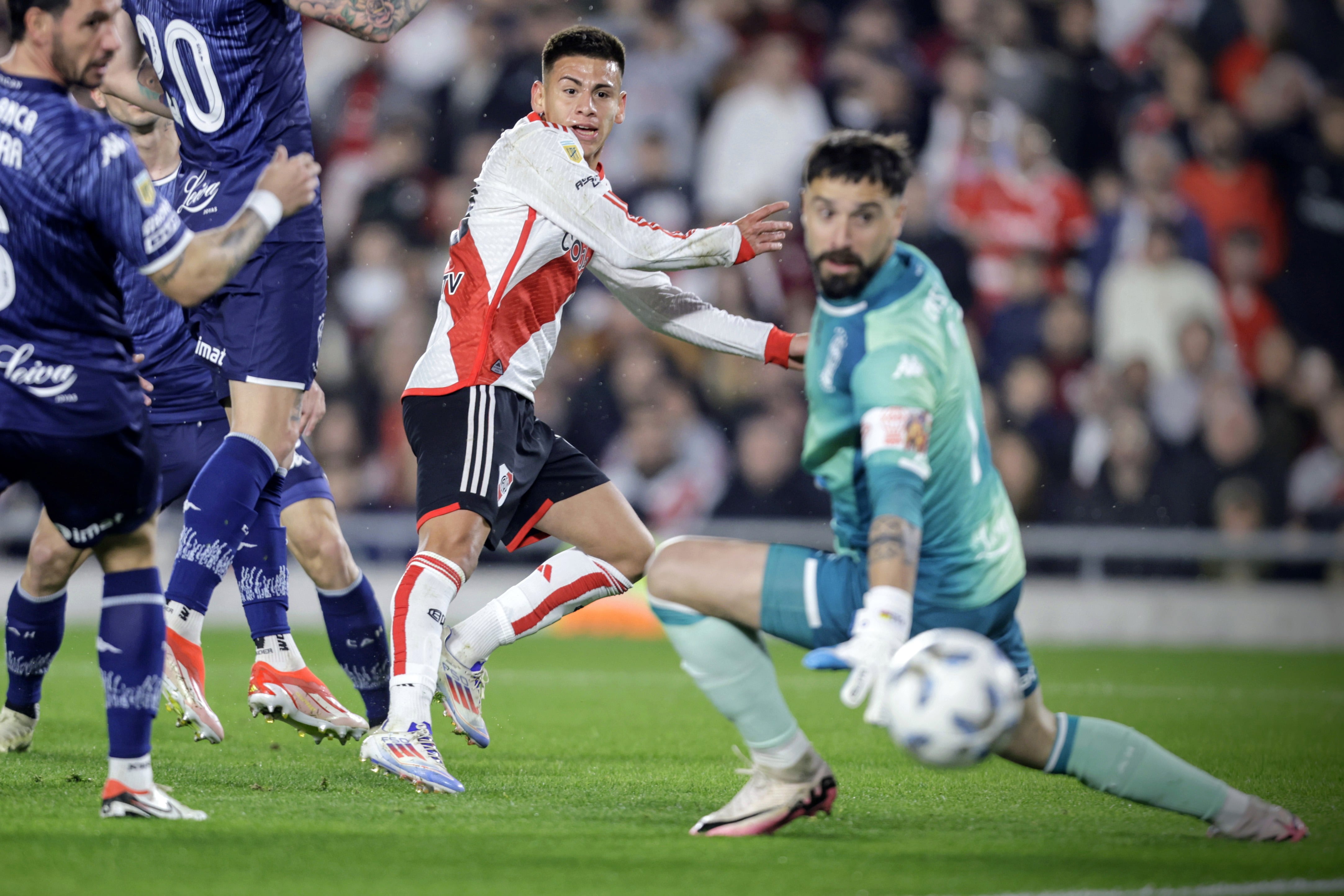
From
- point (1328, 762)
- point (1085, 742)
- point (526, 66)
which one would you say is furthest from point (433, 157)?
point (1085, 742)

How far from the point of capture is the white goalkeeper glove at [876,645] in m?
3.55

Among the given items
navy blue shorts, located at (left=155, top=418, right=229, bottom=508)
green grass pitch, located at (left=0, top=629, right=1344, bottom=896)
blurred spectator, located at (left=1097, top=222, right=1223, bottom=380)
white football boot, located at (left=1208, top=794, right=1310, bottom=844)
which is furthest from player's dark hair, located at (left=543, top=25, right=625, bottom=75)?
blurred spectator, located at (left=1097, top=222, right=1223, bottom=380)

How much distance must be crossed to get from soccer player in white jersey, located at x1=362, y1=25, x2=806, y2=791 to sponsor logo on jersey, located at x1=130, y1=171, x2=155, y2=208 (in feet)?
4.83

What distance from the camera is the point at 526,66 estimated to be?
A: 12.9m

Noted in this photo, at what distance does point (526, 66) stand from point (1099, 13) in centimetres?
519

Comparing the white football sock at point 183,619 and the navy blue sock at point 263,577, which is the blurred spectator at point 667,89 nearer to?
the navy blue sock at point 263,577

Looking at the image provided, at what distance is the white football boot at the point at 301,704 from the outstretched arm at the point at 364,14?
2308 millimetres

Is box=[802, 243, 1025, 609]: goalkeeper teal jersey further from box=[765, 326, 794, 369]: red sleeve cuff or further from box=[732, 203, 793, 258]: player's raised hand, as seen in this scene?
box=[732, 203, 793, 258]: player's raised hand

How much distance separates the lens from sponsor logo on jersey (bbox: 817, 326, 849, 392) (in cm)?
407

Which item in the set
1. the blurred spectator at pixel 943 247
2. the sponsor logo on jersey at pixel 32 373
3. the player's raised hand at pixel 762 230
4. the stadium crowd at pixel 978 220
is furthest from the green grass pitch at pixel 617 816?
the blurred spectator at pixel 943 247

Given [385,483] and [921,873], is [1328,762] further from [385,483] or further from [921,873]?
[385,483]

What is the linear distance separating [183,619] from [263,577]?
1.67 ft

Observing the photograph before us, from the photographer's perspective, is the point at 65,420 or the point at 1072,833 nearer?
the point at 65,420

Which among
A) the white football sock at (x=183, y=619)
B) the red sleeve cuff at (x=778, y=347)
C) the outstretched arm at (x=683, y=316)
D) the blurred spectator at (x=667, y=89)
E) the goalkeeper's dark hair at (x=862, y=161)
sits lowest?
the white football sock at (x=183, y=619)
